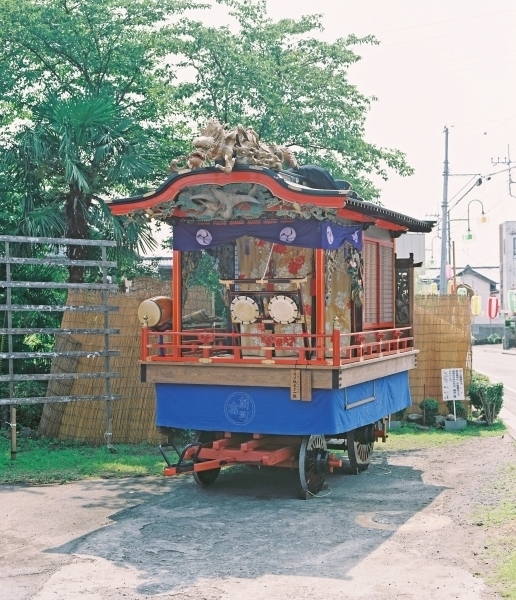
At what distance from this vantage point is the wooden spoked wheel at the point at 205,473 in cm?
1113

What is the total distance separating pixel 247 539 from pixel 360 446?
4.08 meters

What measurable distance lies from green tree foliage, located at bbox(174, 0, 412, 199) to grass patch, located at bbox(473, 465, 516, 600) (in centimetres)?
907

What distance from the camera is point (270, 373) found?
10.4 meters

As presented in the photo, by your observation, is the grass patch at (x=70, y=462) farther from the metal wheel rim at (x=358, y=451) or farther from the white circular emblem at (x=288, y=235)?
the white circular emblem at (x=288, y=235)

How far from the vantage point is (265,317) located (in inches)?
452

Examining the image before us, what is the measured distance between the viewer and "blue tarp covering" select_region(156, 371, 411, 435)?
10.3 m

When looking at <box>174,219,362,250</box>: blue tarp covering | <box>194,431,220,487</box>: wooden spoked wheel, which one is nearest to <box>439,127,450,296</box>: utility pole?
<box>174,219,362,250</box>: blue tarp covering

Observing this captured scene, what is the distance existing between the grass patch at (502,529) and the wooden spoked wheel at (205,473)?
3547 millimetres

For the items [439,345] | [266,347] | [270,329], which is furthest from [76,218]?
[439,345]

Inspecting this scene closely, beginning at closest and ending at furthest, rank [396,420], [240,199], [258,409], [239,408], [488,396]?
[258,409], [239,408], [240,199], [488,396], [396,420]

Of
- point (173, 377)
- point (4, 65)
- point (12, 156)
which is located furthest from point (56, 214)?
point (173, 377)

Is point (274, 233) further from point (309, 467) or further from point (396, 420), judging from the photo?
point (396, 420)

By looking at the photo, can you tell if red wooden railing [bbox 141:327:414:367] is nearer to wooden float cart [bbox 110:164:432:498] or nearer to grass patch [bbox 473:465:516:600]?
wooden float cart [bbox 110:164:432:498]

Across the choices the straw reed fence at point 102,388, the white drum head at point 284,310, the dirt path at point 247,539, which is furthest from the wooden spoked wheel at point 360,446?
the straw reed fence at point 102,388
